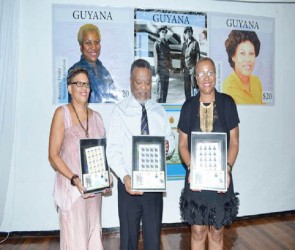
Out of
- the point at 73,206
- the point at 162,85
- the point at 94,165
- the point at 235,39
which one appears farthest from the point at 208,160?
the point at 235,39

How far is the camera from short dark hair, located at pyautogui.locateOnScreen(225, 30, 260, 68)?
3393 mm

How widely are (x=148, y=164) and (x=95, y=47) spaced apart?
1.83m

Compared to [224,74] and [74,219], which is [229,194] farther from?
[224,74]

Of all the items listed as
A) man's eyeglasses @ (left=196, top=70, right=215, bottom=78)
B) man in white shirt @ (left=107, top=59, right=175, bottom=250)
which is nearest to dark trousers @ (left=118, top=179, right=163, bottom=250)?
man in white shirt @ (left=107, top=59, right=175, bottom=250)

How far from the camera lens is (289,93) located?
12.0ft

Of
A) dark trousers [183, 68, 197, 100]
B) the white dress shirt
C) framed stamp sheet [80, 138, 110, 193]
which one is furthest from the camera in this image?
dark trousers [183, 68, 197, 100]

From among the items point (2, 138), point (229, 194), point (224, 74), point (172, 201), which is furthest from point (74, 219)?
point (224, 74)

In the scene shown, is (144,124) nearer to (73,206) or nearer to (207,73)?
(207,73)

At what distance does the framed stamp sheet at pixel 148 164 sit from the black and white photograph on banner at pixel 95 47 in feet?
5.02

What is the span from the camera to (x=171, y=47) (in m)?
3.21

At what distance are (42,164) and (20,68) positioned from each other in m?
1.03

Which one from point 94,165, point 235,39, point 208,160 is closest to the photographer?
point 94,165

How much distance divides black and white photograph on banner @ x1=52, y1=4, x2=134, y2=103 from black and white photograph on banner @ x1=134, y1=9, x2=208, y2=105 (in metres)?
0.16

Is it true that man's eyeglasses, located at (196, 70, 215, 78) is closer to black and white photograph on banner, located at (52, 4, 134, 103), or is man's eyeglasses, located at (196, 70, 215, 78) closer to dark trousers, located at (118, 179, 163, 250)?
dark trousers, located at (118, 179, 163, 250)
